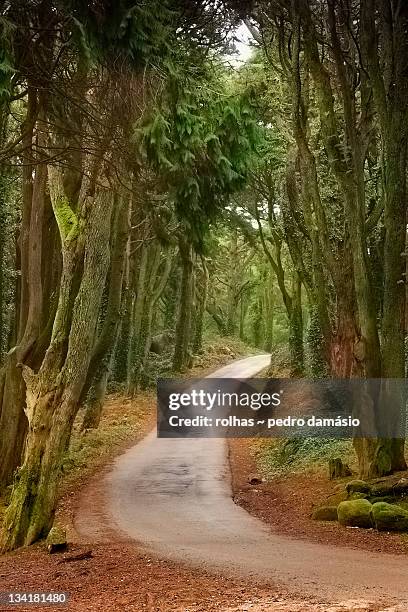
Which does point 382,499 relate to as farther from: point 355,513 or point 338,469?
point 338,469

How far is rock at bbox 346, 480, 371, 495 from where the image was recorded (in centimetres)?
812

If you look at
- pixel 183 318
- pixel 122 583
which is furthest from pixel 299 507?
pixel 183 318

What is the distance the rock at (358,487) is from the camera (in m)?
8.12

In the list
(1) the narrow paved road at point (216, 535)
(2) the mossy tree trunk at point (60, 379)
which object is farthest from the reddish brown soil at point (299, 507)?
(2) the mossy tree trunk at point (60, 379)

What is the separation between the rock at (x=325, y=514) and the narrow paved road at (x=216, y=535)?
761mm

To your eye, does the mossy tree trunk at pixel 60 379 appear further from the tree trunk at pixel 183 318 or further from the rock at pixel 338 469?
the tree trunk at pixel 183 318

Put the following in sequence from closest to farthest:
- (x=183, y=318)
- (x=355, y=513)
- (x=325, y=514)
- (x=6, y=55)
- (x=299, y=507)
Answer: (x=6, y=55)
(x=355, y=513)
(x=325, y=514)
(x=299, y=507)
(x=183, y=318)

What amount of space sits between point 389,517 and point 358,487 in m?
0.88

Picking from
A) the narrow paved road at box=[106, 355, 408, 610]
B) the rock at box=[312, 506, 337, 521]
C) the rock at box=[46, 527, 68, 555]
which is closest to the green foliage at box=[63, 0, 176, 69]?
the rock at box=[46, 527, 68, 555]

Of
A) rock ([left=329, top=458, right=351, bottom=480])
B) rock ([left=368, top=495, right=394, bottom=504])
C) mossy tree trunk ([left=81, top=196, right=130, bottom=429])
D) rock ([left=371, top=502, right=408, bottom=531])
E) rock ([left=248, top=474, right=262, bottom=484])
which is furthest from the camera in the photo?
mossy tree trunk ([left=81, top=196, right=130, bottom=429])

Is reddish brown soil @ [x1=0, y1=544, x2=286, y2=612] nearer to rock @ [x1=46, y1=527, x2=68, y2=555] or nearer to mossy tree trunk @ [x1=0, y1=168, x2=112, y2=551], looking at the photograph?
rock @ [x1=46, y1=527, x2=68, y2=555]

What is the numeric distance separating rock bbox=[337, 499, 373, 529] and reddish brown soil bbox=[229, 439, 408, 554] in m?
0.11

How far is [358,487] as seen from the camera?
8203 millimetres

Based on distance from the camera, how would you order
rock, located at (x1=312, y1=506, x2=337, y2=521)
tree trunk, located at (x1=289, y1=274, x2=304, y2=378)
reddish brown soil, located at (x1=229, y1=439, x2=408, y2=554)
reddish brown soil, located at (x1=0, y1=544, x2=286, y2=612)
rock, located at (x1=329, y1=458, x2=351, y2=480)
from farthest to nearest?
tree trunk, located at (x1=289, y1=274, x2=304, y2=378), rock, located at (x1=329, y1=458, x2=351, y2=480), rock, located at (x1=312, y1=506, x2=337, y2=521), reddish brown soil, located at (x1=229, y1=439, x2=408, y2=554), reddish brown soil, located at (x1=0, y1=544, x2=286, y2=612)
